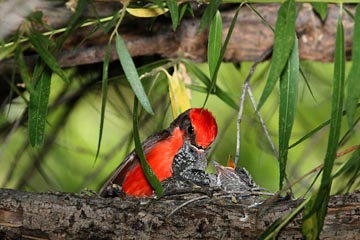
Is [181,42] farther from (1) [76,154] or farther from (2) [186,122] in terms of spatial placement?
(1) [76,154]

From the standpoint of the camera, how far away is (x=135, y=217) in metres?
4.17

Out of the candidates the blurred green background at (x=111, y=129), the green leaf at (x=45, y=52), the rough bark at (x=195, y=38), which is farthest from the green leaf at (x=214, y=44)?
the blurred green background at (x=111, y=129)

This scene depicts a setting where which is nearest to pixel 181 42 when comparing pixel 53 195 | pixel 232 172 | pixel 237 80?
pixel 237 80

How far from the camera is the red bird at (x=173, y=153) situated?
5.47 meters

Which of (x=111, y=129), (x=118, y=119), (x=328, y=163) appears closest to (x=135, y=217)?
(x=328, y=163)

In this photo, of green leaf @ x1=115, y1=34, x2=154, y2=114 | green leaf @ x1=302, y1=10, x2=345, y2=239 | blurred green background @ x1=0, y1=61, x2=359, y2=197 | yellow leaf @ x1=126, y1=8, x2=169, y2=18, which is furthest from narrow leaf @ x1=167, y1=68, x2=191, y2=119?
green leaf @ x1=302, y1=10, x2=345, y2=239

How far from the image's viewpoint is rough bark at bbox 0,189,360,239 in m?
4.09

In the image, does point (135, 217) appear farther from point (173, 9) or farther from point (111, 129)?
point (111, 129)

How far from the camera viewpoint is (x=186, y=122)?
18.3 feet

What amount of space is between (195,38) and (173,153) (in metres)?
0.76

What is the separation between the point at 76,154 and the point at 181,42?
116 cm

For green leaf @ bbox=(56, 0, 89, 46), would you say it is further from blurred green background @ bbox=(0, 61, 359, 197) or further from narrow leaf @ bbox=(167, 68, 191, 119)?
blurred green background @ bbox=(0, 61, 359, 197)

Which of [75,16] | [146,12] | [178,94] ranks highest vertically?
[178,94]

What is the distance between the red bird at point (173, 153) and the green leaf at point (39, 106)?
93 centimetres
